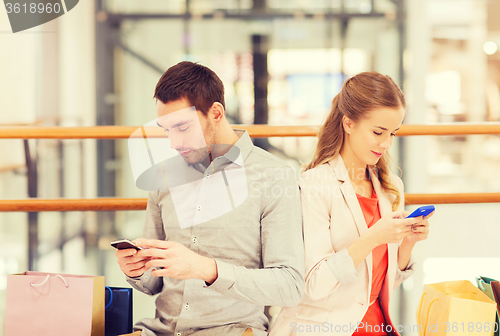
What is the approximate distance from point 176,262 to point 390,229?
22.2 inches

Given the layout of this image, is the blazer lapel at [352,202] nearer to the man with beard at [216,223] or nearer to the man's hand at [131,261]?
the man with beard at [216,223]

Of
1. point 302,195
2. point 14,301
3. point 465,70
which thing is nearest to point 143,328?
point 14,301

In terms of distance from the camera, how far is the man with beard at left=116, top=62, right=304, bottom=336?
1.11 meters

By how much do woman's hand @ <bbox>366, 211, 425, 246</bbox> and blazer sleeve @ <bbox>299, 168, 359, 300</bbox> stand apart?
3.5 inches

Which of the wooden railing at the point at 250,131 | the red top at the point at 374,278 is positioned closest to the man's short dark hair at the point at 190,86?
the wooden railing at the point at 250,131

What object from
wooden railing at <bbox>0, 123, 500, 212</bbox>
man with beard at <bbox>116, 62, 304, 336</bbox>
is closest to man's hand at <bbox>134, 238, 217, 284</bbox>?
man with beard at <bbox>116, 62, 304, 336</bbox>

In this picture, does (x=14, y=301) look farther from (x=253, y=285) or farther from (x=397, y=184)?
(x=397, y=184)

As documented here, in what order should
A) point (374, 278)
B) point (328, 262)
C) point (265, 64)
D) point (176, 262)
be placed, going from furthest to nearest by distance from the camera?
1. point (265, 64)
2. point (374, 278)
3. point (328, 262)
4. point (176, 262)

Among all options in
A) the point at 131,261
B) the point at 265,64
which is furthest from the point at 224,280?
the point at 265,64

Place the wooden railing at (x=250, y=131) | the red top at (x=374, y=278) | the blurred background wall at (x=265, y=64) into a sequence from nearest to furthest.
→ the red top at (x=374, y=278), the wooden railing at (x=250, y=131), the blurred background wall at (x=265, y=64)

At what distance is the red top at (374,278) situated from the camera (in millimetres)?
1255

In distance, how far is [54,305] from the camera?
4.09 feet

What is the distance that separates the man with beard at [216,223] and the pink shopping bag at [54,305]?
4.9 inches

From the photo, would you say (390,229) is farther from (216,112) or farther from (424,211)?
(216,112)
